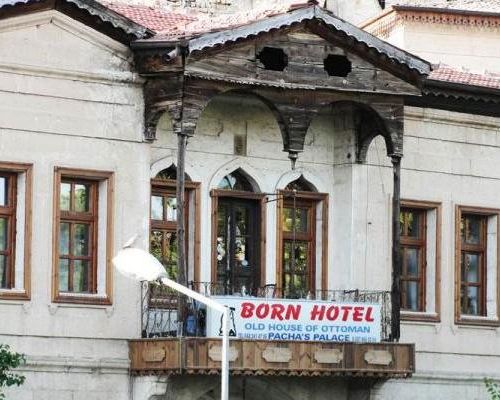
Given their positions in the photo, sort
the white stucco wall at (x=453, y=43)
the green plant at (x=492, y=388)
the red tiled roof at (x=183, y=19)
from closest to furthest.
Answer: the red tiled roof at (x=183, y=19), the green plant at (x=492, y=388), the white stucco wall at (x=453, y=43)

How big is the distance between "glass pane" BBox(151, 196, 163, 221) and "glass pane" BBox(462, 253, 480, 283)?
6.26m

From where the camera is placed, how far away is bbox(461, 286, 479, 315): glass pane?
3878 centimetres

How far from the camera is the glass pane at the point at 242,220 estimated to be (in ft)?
119

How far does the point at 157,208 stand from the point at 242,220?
1747 mm

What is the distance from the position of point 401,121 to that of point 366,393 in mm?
4557

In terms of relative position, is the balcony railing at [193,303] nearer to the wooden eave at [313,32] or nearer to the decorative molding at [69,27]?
the wooden eave at [313,32]

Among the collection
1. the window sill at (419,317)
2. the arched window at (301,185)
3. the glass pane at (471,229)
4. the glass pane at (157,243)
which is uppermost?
the arched window at (301,185)

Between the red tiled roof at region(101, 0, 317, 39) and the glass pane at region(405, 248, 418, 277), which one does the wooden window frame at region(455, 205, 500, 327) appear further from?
the red tiled roof at region(101, 0, 317, 39)

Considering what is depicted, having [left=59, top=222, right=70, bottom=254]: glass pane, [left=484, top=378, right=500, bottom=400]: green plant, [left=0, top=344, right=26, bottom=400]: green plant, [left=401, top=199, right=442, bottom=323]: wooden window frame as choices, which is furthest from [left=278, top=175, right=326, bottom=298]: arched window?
[left=0, top=344, right=26, bottom=400]: green plant

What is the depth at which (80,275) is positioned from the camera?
1339 inches

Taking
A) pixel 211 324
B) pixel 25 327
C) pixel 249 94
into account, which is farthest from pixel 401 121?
pixel 25 327

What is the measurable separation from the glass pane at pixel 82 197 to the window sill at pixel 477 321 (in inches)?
303

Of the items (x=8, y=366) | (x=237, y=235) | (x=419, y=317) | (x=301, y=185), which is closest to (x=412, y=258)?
(x=419, y=317)

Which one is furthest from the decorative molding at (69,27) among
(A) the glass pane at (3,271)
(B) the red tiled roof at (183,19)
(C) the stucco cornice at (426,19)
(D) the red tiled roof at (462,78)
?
(C) the stucco cornice at (426,19)
